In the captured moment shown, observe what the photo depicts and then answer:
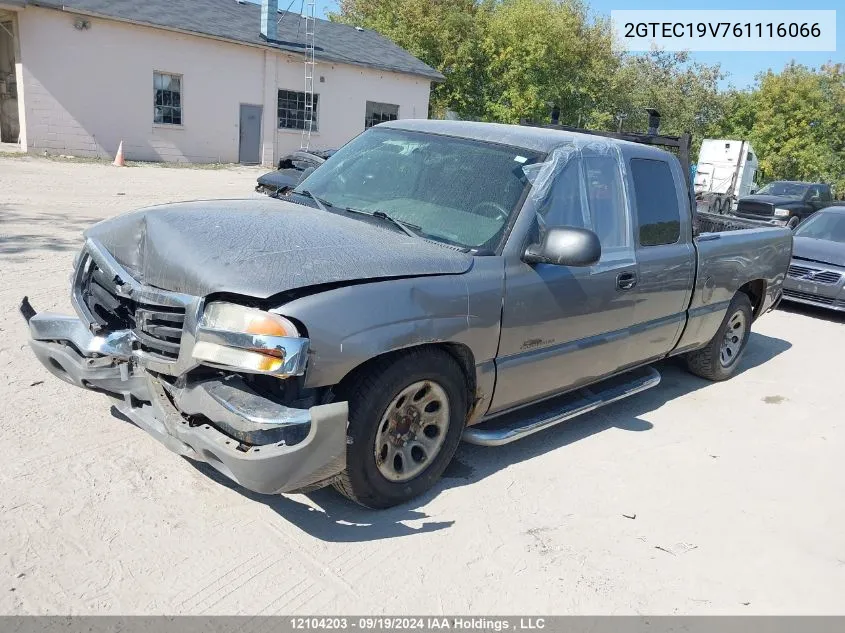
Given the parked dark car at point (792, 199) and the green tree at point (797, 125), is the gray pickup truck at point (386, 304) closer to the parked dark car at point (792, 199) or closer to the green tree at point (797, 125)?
the parked dark car at point (792, 199)

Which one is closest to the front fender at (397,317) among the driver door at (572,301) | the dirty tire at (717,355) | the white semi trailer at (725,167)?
the driver door at (572,301)

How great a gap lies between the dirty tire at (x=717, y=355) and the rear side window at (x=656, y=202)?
1393 mm

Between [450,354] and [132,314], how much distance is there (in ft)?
5.06

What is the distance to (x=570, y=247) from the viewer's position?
3570 mm

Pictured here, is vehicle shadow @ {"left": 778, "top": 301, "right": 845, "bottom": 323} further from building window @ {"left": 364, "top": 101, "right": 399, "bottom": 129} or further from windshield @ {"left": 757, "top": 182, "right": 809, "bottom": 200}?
building window @ {"left": 364, "top": 101, "right": 399, "bottom": 129}

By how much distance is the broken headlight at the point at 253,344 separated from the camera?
2.84 metres

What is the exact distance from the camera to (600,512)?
3.78 m

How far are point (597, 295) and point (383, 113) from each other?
24.3 m

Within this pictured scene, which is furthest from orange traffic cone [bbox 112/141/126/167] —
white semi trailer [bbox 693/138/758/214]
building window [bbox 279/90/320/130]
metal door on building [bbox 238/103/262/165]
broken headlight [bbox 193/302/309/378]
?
white semi trailer [bbox 693/138/758/214]

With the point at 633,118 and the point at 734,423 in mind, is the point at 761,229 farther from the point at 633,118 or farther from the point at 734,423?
the point at 633,118

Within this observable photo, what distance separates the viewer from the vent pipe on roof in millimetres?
23125

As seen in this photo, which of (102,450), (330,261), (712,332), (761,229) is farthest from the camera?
(761,229)

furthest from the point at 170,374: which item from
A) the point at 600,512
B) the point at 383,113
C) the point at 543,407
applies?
the point at 383,113

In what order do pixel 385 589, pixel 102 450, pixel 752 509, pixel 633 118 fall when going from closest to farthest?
pixel 385 589, pixel 102 450, pixel 752 509, pixel 633 118
